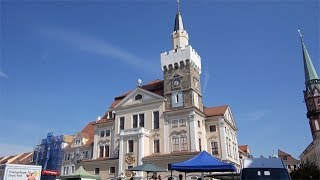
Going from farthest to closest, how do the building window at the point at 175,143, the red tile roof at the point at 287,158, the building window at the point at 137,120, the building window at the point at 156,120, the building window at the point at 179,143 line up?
the red tile roof at the point at 287,158
the building window at the point at 137,120
the building window at the point at 156,120
the building window at the point at 175,143
the building window at the point at 179,143

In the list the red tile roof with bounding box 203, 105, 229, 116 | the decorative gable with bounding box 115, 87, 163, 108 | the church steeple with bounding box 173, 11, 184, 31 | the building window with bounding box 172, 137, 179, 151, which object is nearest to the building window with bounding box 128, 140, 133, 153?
the building window with bounding box 172, 137, 179, 151

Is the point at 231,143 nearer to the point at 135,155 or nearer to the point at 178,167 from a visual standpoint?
the point at 135,155

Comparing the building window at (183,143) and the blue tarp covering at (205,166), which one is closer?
the blue tarp covering at (205,166)

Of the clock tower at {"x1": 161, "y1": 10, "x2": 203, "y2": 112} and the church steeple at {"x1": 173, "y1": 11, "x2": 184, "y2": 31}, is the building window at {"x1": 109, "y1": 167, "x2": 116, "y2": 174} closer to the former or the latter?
the clock tower at {"x1": 161, "y1": 10, "x2": 203, "y2": 112}

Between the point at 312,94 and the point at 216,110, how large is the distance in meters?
57.9

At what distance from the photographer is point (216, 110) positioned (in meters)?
47.7

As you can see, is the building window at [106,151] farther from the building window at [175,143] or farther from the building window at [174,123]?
the building window at [174,123]

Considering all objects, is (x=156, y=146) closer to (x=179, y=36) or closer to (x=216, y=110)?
(x=216, y=110)

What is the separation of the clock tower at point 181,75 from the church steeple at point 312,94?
56.7 metres

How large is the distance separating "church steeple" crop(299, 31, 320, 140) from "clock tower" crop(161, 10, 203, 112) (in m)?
56.7

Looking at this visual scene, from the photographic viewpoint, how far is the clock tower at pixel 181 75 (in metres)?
44.2

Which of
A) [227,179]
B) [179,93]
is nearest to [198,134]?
[179,93]

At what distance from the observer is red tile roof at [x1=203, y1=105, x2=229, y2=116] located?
46.3m

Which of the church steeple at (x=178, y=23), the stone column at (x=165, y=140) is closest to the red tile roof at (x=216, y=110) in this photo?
the stone column at (x=165, y=140)
